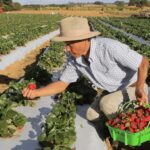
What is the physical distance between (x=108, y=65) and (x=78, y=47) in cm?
64

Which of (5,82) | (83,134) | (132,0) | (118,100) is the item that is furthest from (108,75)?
(132,0)

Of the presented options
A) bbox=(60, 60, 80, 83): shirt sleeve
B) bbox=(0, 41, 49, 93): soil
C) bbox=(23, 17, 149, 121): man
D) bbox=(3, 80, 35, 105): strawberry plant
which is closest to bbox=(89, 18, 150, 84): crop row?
bbox=(3, 80, 35, 105): strawberry plant

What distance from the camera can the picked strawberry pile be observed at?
503cm

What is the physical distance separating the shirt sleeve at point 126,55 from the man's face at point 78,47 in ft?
1.07

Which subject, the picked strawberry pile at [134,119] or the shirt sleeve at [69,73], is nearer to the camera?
the picked strawberry pile at [134,119]

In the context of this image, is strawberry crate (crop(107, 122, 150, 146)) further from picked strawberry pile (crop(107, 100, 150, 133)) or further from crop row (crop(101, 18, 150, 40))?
crop row (crop(101, 18, 150, 40))

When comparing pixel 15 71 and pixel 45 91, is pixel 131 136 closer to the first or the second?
pixel 45 91

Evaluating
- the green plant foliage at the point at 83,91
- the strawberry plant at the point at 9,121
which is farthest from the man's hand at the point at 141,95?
the green plant foliage at the point at 83,91

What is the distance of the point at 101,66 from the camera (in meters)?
5.76

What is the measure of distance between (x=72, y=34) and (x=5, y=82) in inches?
237

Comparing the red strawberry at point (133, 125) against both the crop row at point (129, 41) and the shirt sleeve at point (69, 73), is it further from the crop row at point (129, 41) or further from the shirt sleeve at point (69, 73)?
the crop row at point (129, 41)

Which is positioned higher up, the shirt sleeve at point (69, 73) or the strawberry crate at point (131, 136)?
the shirt sleeve at point (69, 73)

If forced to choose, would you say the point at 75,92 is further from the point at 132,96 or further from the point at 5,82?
the point at 5,82

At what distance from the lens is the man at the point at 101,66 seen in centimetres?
522
